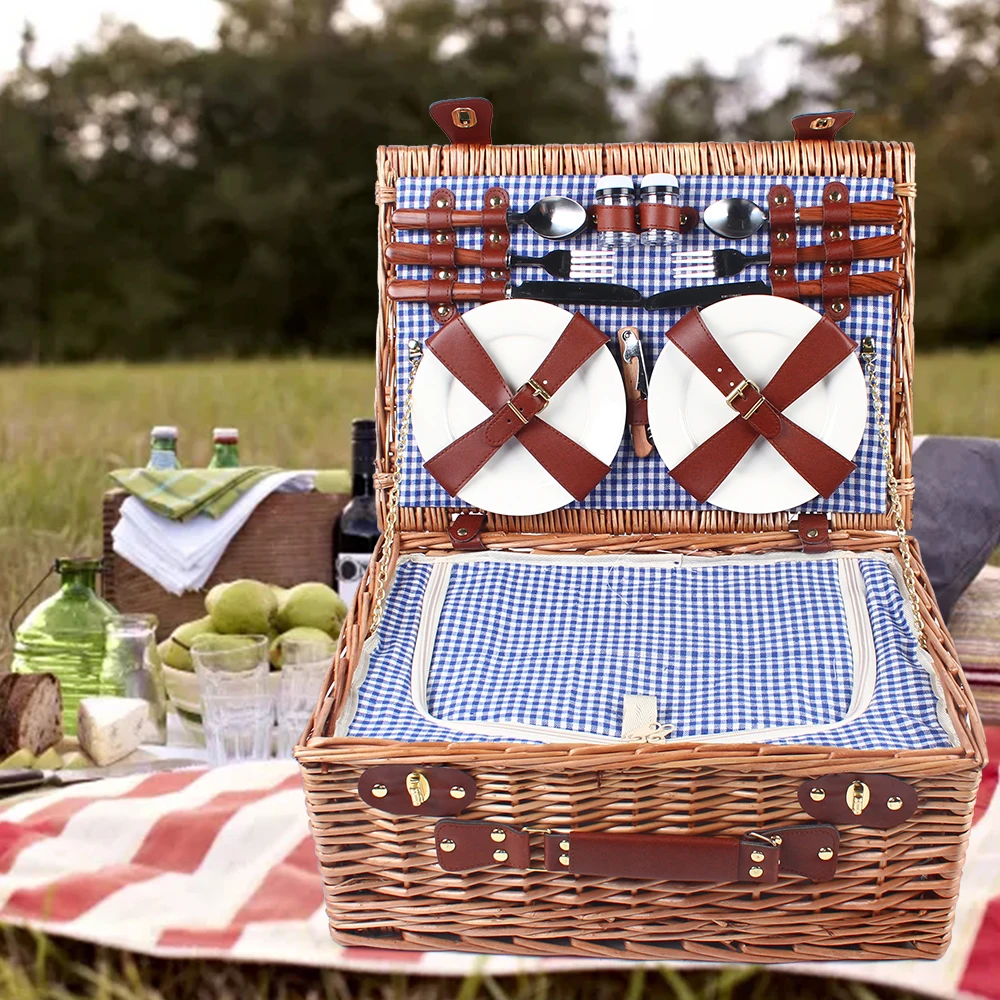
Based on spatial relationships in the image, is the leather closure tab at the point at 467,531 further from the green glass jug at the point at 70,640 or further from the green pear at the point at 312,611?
the green glass jug at the point at 70,640

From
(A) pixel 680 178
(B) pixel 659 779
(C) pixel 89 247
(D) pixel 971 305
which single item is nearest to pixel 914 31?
(D) pixel 971 305

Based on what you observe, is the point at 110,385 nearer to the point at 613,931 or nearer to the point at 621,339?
the point at 621,339

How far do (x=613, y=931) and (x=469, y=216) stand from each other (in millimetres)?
→ 995

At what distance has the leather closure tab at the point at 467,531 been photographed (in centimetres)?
168

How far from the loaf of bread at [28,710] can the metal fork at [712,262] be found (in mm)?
1114

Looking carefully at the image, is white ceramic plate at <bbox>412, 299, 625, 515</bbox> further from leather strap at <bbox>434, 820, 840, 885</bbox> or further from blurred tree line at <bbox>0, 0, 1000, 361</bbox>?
blurred tree line at <bbox>0, 0, 1000, 361</bbox>

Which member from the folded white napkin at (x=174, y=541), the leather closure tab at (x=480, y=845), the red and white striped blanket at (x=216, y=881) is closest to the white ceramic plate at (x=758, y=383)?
the red and white striped blanket at (x=216, y=881)

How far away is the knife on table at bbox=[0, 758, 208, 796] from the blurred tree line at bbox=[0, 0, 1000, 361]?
9.34 meters

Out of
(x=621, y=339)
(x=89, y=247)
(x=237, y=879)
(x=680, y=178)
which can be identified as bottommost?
(x=237, y=879)

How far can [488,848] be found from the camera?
1202mm

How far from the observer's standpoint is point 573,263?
5.63 ft

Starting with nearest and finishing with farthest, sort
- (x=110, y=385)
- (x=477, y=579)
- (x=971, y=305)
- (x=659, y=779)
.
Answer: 1. (x=659, y=779)
2. (x=477, y=579)
3. (x=110, y=385)
4. (x=971, y=305)

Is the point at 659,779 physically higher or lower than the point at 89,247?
lower

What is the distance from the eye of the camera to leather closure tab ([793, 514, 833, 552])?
1.65 m
